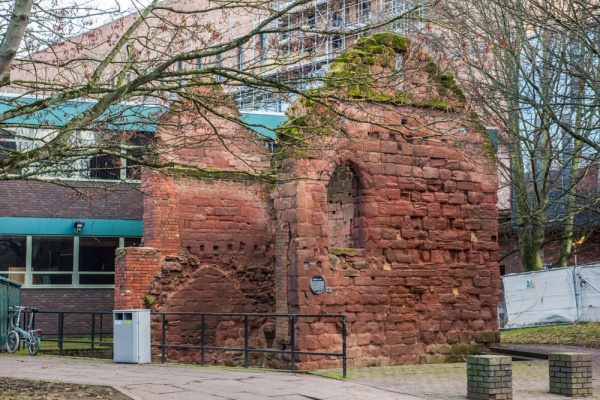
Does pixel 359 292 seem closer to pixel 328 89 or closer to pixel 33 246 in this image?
pixel 328 89

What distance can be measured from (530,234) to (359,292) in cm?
1052

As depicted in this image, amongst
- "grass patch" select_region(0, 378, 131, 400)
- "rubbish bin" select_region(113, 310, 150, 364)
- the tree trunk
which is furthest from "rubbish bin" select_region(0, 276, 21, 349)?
the tree trunk

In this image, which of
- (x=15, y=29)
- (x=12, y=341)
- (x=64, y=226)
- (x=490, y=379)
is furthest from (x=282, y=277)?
(x=64, y=226)

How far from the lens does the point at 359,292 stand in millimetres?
15922

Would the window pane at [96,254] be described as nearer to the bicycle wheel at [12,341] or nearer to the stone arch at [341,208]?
the bicycle wheel at [12,341]

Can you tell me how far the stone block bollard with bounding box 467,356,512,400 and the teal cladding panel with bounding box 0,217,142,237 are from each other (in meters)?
17.8

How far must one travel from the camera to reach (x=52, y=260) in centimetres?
2700

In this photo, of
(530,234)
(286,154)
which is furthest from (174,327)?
(530,234)

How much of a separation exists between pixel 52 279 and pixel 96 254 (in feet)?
5.08

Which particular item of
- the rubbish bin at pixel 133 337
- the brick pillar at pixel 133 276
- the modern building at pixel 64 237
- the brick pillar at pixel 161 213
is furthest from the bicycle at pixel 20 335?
the modern building at pixel 64 237

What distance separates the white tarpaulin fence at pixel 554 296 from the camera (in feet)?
79.8

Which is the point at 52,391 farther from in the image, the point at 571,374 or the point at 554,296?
the point at 554,296

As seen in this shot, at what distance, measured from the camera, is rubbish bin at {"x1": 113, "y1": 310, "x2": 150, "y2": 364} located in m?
15.4

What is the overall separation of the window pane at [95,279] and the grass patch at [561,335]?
485 inches
